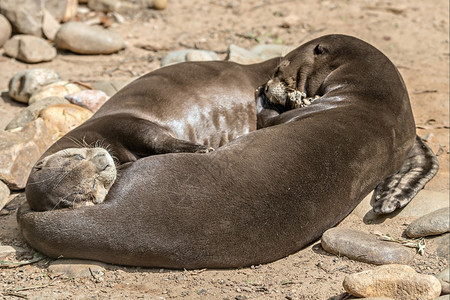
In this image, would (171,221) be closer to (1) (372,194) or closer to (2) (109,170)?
(2) (109,170)

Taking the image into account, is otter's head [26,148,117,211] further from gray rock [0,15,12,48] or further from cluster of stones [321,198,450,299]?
gray rock [0,15,12,48]

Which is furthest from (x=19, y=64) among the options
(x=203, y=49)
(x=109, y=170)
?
(x=109, y=170)

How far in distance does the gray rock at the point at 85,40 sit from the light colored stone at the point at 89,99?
5.48ft

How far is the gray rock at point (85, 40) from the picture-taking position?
305 inches

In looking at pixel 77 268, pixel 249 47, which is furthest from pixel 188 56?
pixel 77 268

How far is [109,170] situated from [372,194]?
185cm

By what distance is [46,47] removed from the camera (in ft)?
25.3

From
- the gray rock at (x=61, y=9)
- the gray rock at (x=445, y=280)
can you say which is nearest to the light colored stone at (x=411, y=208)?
the gray rock at (x=445, y=280)

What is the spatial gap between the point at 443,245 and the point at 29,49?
5320 mm

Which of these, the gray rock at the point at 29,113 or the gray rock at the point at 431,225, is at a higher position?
the gray rock at the point at 431,225

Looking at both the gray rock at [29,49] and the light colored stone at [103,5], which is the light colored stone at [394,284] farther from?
the light colored stone at [103,5]

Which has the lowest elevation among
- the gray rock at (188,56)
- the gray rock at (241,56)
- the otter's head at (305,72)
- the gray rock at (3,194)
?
the gray rock at (3,194)

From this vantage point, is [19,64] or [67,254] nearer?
[67,254]

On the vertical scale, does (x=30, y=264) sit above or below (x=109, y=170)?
below
